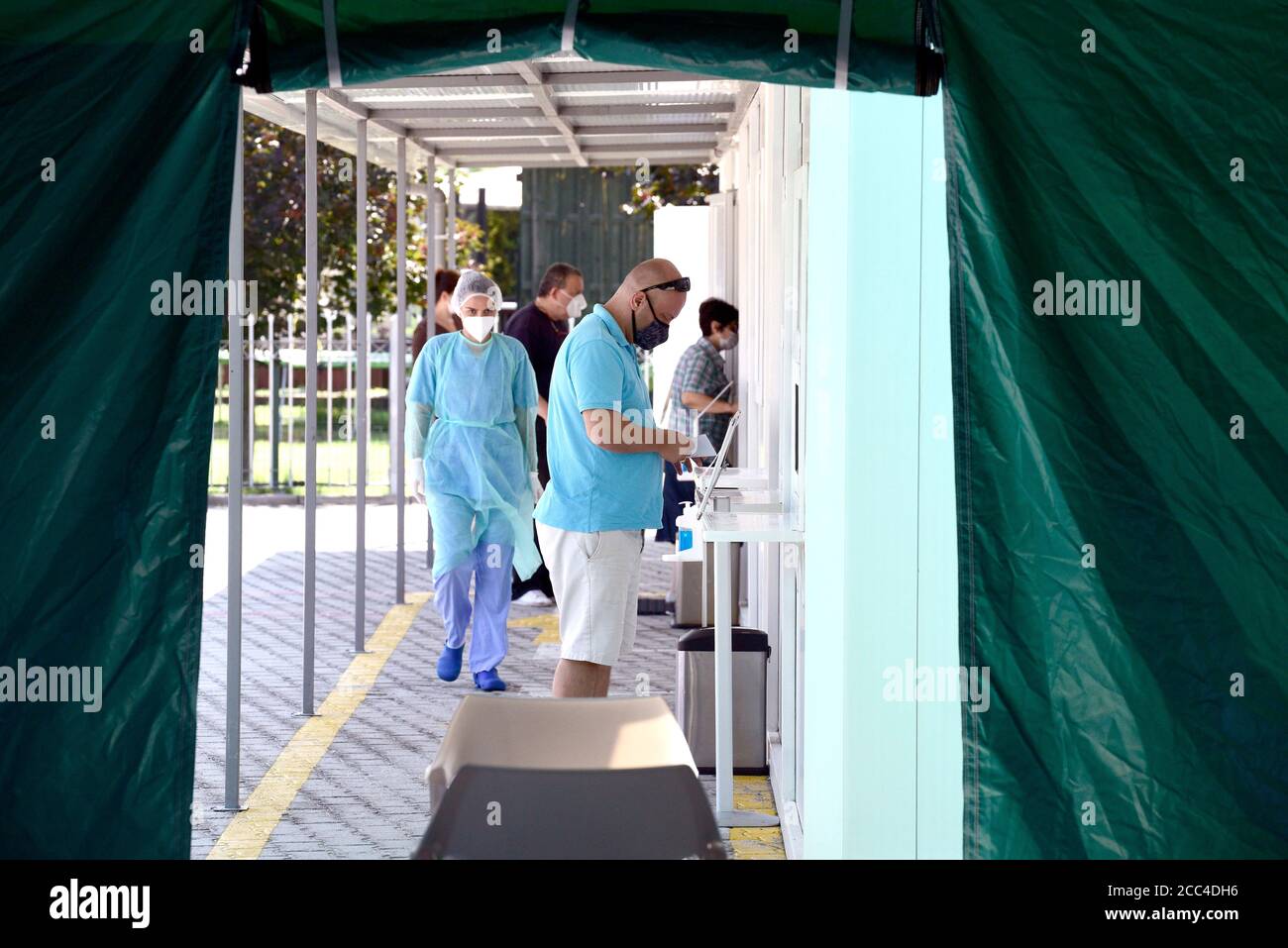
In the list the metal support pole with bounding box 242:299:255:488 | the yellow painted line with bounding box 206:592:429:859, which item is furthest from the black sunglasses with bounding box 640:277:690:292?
the metal support pole with bounding box 242:299:255:488

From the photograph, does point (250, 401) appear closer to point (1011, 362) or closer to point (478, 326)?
point (478, 326)

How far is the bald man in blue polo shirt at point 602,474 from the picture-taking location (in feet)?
17.3

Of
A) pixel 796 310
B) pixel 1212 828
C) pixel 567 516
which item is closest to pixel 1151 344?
pixel 1212 828

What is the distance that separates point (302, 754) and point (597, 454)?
200 centimetres

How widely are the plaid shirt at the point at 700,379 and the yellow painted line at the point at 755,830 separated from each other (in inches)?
136

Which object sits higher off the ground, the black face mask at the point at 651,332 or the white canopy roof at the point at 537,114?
the white canopy roof at the point at 537,114

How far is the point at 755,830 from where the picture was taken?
17.9 ft

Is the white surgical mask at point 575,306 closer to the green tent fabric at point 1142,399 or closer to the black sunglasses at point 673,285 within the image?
the black sunglasses at point 673,285

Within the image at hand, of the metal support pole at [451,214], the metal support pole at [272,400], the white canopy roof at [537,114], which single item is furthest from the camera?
the metal support pole at [272,400]

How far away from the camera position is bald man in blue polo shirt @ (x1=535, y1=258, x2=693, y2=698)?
5.27 meters

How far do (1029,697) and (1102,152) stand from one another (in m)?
1.21

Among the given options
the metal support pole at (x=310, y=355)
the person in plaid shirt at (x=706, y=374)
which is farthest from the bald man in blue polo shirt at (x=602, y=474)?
the person in plaid shirt at (x=706, y=374)

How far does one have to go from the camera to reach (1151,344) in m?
3.44

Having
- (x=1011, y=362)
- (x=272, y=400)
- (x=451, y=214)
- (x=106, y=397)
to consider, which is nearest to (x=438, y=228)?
(x=451, y=214)
